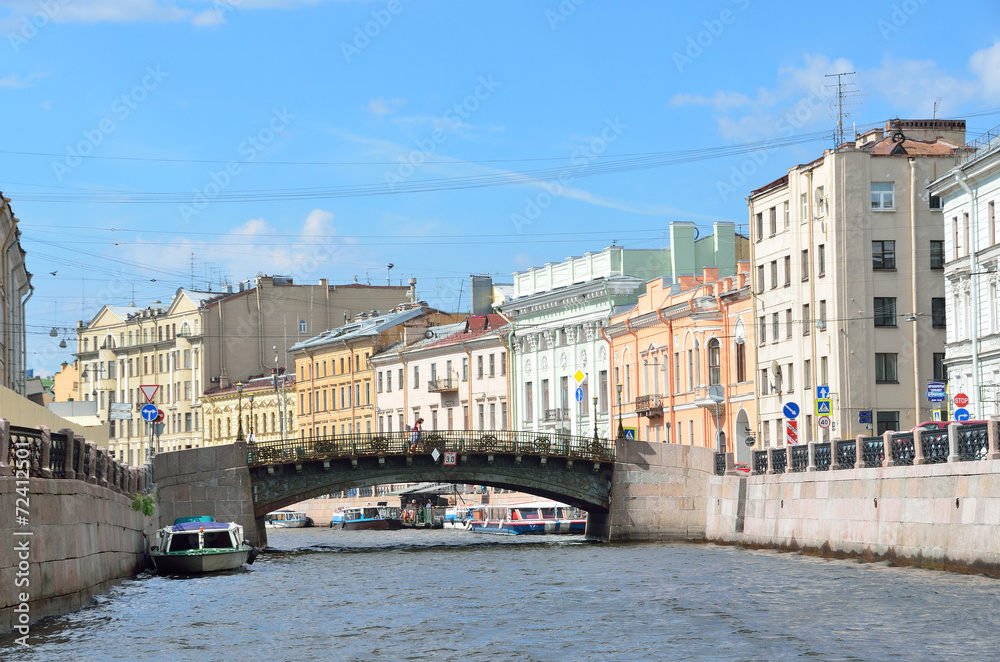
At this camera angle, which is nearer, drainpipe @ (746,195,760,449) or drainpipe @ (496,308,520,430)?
drainpipe @ (746,195,760,449)

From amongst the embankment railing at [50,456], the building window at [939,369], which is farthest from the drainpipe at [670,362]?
the embankment railing at [50,456]

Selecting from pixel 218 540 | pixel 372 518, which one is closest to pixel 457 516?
pixel 372 518

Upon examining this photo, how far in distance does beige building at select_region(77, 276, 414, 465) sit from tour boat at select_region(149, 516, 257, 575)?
214ft

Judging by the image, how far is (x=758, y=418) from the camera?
68.1 meters

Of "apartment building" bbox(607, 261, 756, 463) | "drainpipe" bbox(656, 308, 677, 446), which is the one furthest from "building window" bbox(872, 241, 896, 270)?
"drainpipe" bbox(656, 308, 677, 446)

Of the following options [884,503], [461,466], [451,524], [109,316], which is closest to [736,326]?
[461,466]

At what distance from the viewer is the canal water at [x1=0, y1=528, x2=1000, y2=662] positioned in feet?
81.4

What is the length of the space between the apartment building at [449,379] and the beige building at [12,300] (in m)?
28.7

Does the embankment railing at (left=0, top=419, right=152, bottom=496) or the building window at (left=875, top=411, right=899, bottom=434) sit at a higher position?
the building window at (left=875, top=411, right=899, bottom=434)

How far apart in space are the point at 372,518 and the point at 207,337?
1035 inches

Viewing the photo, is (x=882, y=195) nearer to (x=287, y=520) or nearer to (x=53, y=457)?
(x=53, y=457)

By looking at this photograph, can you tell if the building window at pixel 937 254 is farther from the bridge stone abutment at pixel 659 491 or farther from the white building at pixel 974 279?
the bridge stone abutment at pixel 659 491

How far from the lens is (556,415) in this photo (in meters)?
85.2

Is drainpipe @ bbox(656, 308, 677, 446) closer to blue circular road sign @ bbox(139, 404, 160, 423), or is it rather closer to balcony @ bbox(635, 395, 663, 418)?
balcony @ bbox(635, 395, 663, 418)
